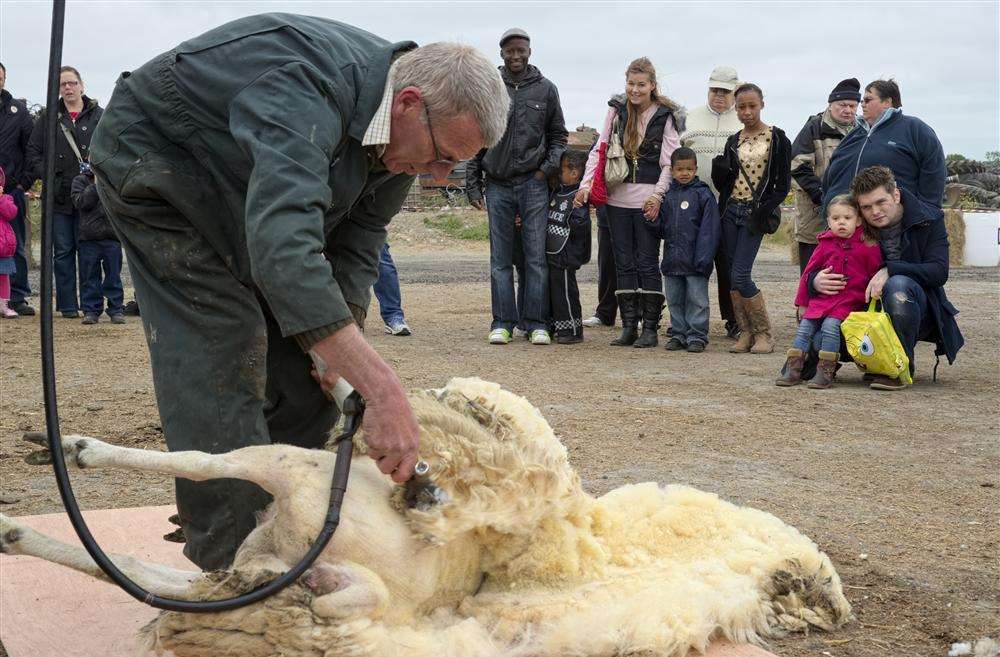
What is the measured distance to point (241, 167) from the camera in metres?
2.64

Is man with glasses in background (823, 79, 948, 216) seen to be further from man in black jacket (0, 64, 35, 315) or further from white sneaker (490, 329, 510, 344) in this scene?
man in black jacket (0, 64, 35, 315)

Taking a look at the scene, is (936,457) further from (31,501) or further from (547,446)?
(31,501)

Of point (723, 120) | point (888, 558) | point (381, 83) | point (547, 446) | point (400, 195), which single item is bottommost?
point (888, 558)

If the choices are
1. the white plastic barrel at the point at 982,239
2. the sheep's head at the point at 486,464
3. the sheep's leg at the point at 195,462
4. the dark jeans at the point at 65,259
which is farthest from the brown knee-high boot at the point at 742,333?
the white plastic barrel at the point at 982,239

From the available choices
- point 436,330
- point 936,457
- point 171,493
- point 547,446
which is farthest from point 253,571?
point 436,330

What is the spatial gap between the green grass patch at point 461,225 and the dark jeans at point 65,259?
45.1ft

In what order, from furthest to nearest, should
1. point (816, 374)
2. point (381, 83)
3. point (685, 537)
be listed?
point (816, 374) → point (685, 537) → point (381, 83)

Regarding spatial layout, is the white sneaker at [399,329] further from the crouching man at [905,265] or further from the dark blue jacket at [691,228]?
the crouching man at [905,265]

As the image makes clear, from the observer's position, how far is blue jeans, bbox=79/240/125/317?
368 inches

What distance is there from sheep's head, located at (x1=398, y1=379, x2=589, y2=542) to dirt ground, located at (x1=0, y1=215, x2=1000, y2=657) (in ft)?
2.49

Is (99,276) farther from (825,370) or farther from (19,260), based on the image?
(825,370)

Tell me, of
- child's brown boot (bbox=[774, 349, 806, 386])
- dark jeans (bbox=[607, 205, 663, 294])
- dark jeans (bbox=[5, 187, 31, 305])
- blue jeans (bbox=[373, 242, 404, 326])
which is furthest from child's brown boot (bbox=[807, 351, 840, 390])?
dark jeans (bbox=[5, 187, 31, 305])

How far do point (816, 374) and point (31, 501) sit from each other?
475 centimetres

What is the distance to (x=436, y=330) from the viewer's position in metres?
9.57
